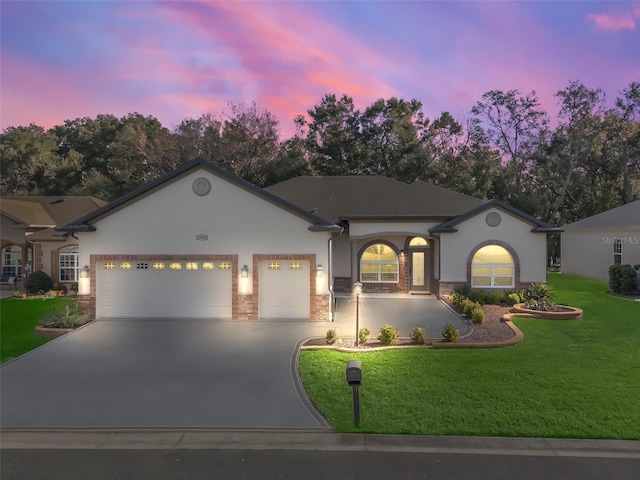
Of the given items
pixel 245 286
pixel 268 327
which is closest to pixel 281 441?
pixel 268 327

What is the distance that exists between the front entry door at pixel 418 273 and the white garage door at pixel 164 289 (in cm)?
985

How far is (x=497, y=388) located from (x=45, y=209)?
87.4 ft

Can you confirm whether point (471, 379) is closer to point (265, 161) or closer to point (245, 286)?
point (245, 286)

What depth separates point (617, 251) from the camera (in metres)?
23.3

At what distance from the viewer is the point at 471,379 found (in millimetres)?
7883

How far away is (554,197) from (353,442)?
154 ft

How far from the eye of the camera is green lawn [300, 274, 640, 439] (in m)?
6.11

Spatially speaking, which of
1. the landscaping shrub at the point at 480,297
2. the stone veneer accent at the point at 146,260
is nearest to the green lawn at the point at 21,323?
the stone veneer accent at the point at 146,260

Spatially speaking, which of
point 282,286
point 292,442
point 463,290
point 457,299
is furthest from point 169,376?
point 463,290

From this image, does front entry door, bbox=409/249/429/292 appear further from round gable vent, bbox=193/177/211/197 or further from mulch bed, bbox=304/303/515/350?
round gable vent, bbox=193/177/211/197

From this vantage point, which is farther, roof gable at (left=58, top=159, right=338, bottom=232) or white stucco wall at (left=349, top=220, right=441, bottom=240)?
white stucco wall at (left=349, top=220, right=441, bottom=240)

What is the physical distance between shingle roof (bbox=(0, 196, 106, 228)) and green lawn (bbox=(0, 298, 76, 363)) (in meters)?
5.36

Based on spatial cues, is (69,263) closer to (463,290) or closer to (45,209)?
(45,209)

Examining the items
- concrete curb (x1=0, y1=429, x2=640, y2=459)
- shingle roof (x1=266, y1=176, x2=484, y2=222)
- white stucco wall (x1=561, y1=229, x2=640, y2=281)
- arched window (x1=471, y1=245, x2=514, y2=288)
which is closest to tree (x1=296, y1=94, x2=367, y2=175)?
shingle roof (x1=266, y1=176, x2=484, y2=222)
